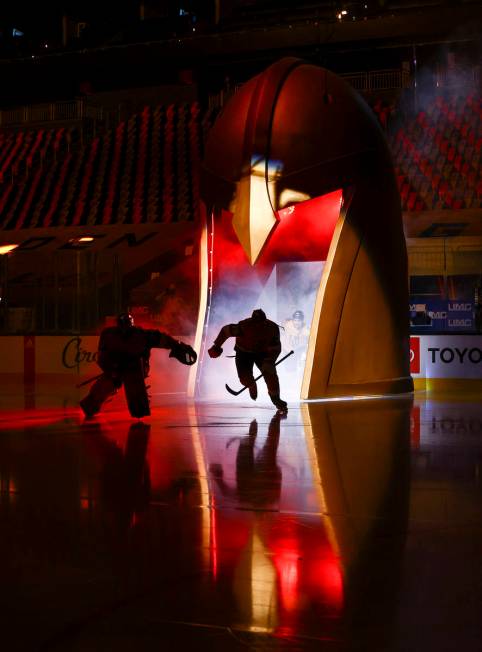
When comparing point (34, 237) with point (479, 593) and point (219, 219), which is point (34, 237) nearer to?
point (219, 219)

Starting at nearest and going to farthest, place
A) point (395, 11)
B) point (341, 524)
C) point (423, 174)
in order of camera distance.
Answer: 1. point (341, 524)
2. point (423, 174)
3. point (395, 11)

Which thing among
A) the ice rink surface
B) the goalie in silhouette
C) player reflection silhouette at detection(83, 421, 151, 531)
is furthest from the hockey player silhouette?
the ice rink surface

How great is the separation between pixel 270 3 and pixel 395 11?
4.85 meters

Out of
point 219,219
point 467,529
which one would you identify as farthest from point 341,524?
point 219,219

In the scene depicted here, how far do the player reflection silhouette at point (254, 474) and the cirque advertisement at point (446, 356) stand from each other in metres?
10.2

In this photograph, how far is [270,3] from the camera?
33156 mm

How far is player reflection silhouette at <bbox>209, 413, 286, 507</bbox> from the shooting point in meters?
7.30

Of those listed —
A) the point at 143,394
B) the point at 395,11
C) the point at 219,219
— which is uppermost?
the point at 395,11

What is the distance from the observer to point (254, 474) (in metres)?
8.34

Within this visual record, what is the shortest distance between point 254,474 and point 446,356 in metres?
12.9

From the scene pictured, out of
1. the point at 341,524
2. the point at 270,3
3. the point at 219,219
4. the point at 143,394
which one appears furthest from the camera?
the point at 270,3

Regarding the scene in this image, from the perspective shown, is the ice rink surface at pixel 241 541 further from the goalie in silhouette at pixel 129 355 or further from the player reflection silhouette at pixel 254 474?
the goalie in silhouette at pixel 129 355

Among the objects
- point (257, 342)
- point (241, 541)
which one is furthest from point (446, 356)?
Result: point (241, 541)

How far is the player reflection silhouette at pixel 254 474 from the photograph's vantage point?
24.0 feet
